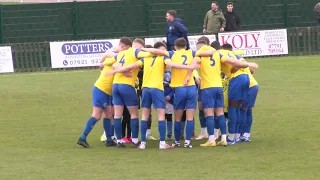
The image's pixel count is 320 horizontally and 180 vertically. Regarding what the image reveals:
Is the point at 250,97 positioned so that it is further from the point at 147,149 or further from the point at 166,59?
the point at 147,149

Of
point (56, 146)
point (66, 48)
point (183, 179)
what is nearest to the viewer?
point (183, 179)

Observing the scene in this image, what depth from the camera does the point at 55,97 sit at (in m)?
22.1

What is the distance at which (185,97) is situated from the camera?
45.2ft

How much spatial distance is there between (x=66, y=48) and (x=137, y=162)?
16419 millimetres

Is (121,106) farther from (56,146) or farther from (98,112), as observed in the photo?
(56,146)

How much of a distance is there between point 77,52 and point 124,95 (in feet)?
49.7

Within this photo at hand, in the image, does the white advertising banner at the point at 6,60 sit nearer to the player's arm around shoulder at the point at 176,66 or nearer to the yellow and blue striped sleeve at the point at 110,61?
the yellow and blue striped sleeve at the point at 110,61

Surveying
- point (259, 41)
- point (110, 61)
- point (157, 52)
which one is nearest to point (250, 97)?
point (157, 52)

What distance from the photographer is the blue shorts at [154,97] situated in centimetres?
1377

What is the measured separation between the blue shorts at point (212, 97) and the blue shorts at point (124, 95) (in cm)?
117

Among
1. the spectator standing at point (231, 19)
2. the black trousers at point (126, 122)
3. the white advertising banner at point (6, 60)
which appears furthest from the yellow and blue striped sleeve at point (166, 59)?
the spectator standing at point (231, 19)

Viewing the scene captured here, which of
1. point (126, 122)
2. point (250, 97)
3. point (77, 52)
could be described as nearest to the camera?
point (250, 97)

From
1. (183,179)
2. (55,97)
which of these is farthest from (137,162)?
(55,97)

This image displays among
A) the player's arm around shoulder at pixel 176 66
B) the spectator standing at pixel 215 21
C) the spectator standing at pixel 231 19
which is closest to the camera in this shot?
the player's arm around shoulder at pixel 176 66
